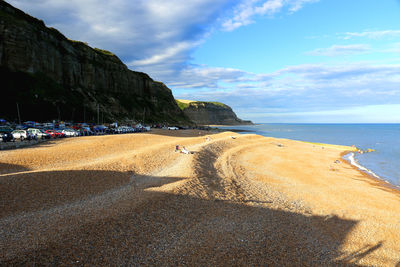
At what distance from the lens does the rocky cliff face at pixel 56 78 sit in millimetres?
56156

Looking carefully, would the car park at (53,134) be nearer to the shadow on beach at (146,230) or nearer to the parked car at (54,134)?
the parked car at (54,134)

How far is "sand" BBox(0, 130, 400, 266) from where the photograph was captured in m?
7.94

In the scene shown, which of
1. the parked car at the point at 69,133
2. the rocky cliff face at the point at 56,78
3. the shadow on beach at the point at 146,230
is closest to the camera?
the shadow on beach at the point at 146,230

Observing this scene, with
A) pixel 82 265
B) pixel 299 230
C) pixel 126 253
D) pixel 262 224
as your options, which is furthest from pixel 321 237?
pixel 82 265

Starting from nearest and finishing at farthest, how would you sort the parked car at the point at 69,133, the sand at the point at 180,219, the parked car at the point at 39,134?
the sand at the point at 180,219 < the parked car at the point at 39,134 < the parked car at the point at 69,133

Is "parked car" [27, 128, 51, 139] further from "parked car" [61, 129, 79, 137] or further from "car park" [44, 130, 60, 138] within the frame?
"parked car" [61, 129, 79, 137]

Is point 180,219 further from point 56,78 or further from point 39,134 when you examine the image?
point 56,78

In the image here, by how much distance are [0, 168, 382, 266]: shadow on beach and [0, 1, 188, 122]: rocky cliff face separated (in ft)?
184

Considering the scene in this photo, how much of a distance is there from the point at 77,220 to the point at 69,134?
3418 centimetres

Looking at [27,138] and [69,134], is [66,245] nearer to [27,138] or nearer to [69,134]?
[27,138]

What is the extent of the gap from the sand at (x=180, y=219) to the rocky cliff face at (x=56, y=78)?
1873 inches

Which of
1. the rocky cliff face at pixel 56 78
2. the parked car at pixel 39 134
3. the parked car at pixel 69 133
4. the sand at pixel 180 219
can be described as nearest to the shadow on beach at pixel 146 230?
the sand at pixel 180 219

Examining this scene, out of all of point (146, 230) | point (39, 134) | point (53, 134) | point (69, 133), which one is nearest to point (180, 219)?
point (146, 230)

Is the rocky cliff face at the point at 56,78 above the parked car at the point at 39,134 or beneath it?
above
